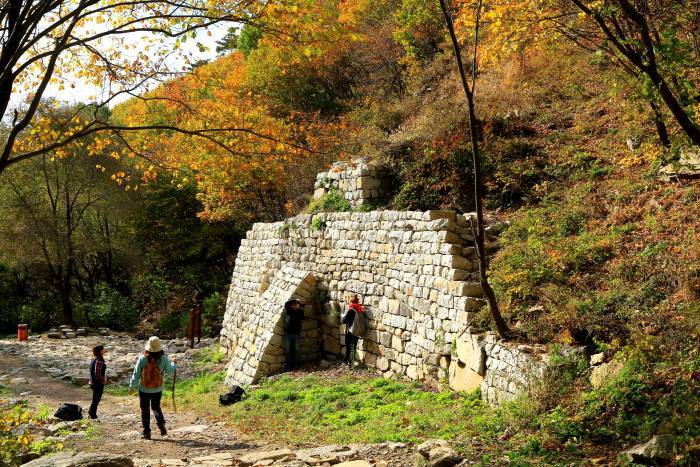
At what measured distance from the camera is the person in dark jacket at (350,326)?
11180 millimetres

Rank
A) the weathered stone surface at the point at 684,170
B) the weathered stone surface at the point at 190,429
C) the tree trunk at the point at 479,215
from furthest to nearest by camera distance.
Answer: the weathered stone surface at the point at 190,429 < the weathered stone surface at the point at 684,170 < the tree trunk at the point at 479,215

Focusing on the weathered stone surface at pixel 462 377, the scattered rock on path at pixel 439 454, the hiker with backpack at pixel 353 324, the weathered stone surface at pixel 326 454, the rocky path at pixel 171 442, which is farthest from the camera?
the hiker with backpack at pixel 353 324

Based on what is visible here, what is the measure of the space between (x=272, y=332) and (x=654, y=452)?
893cm

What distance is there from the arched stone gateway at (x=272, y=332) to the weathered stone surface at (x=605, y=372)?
7.72 m

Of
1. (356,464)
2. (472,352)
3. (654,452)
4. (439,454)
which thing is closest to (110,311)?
(472,352)

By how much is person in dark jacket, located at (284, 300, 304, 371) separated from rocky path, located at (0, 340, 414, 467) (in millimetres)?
2490

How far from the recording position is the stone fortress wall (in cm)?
796

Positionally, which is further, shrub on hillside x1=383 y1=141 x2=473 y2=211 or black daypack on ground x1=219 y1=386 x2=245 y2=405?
shrub on hillside x1=383 y1=141 x2=473 y2=211

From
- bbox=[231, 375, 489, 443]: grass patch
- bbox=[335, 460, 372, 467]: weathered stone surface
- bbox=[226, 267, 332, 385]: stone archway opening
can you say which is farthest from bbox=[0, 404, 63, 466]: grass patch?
bbox=[226, 267, 332, 385]: stone archway opening

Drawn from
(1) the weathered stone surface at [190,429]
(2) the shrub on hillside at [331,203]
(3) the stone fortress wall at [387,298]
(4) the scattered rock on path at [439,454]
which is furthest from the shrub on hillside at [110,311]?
(4) the scattered rock on path at [439,454]

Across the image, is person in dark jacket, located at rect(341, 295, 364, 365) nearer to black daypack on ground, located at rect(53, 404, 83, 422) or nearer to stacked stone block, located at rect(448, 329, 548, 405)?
stacked stone block, located at rect(448, 329, 548, 405)

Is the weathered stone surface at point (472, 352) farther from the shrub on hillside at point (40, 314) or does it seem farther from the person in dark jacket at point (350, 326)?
the shrub on hillside at point (40, 314)

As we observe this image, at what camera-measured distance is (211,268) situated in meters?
27.0

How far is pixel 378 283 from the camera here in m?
11.1
